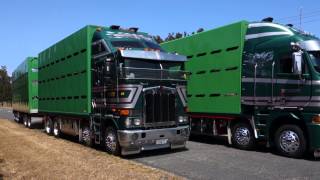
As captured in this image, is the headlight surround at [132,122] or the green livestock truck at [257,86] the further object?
the headlight surround at [132,122]

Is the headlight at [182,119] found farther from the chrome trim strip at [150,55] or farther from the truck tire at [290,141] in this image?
the truck tire at [290,141]

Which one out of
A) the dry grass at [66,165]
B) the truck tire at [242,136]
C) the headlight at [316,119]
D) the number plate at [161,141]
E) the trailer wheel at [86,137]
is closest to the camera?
the dry grass at [66,165]

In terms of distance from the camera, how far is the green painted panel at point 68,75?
1439 cm

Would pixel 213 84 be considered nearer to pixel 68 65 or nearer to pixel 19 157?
pixel 68 65

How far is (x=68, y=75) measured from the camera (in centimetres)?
1662

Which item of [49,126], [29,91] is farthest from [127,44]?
[29,91]

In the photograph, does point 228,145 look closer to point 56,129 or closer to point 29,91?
point 56,129

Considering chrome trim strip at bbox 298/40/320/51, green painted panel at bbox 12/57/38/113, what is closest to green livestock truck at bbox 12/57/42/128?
green painted panel at bbox 12/57/38/113

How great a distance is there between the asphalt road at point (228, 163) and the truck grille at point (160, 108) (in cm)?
103

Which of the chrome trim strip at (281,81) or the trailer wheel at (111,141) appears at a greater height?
the chrome trim strip at (281,81)

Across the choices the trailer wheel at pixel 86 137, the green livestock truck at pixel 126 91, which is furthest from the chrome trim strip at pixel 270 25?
the trailer wheel at pixel 86 137

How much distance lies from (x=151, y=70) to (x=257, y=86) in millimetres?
3256

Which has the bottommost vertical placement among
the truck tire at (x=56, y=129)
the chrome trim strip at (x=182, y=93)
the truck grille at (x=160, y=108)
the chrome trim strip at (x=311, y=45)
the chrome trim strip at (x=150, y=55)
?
the truck tire at (x=56, y=129)

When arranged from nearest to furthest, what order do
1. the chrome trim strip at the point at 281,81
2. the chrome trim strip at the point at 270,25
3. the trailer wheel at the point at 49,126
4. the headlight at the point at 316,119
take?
1. the headlight at the point at 316,119
2. the chrome trim strip at the point at 281,81
3. the chrome trim strip at the point at 270,25
4. the trailer wheel at the point at 49,126
